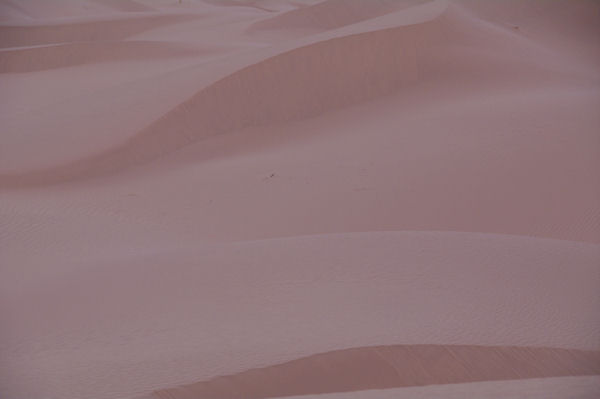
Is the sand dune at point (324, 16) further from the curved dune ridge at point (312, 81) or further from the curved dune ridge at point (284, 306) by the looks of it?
A: the curved dune ridge at point (284, 306)

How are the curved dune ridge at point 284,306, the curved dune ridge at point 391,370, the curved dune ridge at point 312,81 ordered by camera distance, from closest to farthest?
the curved dune ridge at point 391,370 < the curved dune ridge at point 284,306 < the curved dune ridge at point 312,81

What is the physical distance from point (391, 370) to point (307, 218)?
12.5ft

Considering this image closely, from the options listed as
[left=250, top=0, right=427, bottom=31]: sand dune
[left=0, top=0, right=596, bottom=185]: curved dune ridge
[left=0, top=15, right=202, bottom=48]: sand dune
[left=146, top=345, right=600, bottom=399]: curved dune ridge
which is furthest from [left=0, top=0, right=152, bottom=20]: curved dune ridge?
[left=146, top=345, right=600, bottom=399]: curved dune ridge

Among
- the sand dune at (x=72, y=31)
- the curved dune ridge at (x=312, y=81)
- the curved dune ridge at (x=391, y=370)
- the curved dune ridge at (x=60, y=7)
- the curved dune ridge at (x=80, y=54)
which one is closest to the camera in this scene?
the curved dune ridge at (x=391, y=370)

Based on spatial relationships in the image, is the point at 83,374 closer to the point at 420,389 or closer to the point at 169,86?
the point at 420,389

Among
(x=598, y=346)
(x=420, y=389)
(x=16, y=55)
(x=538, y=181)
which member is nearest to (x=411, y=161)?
(x=538, y=181)

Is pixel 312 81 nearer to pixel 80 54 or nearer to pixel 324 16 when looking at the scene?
pixel 80 54

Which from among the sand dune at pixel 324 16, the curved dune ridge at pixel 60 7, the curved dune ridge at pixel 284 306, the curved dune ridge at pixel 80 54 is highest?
the curved dune ridge at pixel 60 7

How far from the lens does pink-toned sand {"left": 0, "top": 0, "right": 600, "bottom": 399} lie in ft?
11.9

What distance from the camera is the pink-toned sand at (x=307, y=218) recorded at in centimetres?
364

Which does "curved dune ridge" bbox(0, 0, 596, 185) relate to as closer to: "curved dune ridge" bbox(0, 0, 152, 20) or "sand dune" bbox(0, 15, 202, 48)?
"sand dune" bbox(0, 15, 202, 48)

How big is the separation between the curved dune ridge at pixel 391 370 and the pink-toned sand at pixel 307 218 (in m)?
0.01

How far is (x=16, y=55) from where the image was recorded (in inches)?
684

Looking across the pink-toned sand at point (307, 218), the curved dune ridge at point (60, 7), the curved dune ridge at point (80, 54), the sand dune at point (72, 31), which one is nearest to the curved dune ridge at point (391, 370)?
the pink-toned sand at point (307, 218)
